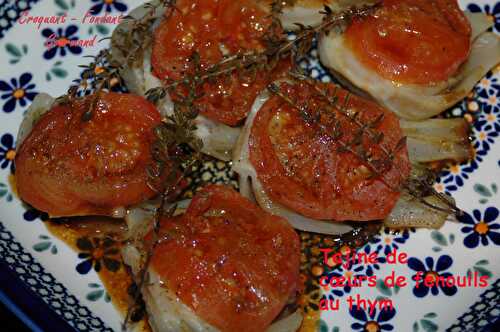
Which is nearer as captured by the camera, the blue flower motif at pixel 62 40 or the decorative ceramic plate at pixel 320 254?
the decorative ceramic plate at pixel 320 254

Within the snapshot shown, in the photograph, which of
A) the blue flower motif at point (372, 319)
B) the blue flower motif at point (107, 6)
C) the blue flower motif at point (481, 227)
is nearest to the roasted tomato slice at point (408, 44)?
the blue flower motif at point (481, 227)

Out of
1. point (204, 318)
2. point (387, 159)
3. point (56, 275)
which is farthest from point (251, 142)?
point (56, 275)

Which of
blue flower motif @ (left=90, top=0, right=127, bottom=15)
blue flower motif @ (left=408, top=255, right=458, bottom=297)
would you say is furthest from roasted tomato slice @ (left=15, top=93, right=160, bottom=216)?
blue flower motif @ (left=408, top=255, right=458, bottom=297)

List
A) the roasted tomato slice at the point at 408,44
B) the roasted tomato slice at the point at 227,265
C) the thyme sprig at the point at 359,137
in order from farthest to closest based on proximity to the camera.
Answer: the roasted tomato slice at the point at 408,44
the thyme sprig at the point at 359,137
the roasted tomato slice at the point at 227,265

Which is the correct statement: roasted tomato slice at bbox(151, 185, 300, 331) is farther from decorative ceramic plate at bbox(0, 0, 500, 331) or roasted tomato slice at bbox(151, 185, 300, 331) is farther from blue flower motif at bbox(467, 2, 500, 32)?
blue flower motif at bbox(467, 2, 500, 32)

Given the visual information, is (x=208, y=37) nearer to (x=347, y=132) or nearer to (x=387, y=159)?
(x=347, y=132)

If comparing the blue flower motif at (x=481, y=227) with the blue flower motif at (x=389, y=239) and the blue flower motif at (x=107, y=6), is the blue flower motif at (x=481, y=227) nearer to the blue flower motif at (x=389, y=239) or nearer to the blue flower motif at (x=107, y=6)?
the blue flower motif at (x=389, y=239)

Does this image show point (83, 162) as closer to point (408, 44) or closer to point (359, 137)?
point (359, 137)
